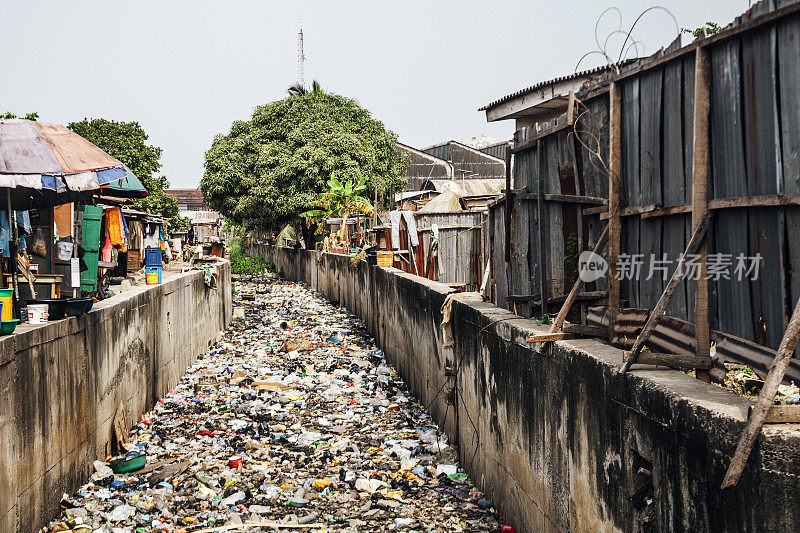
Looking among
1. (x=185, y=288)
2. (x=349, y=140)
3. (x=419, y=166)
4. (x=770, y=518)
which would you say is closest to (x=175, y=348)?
(x=185, y=288)

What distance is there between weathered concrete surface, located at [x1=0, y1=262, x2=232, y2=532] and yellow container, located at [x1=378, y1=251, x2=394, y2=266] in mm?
5648

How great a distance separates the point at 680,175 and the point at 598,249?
3.06 ft

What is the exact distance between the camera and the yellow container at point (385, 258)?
15078mm

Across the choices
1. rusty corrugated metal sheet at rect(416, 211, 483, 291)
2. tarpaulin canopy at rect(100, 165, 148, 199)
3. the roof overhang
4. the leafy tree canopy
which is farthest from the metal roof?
the leafy tree canopy

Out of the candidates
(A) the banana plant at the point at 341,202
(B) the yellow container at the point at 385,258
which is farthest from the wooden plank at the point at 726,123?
(A) the banana plant at the point at 341,202

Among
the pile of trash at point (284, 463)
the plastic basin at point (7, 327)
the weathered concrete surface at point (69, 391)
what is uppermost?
the plastic basin at point (7, 327)

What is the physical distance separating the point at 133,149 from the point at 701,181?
31.9 metres

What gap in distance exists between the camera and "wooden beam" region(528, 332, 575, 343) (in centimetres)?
424

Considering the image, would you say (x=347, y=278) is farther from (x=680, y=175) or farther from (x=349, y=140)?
(x=680, y=175)

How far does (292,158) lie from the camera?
31344 mm

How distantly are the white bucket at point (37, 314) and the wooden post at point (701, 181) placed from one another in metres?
5.33

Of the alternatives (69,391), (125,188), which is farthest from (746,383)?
(125,188)

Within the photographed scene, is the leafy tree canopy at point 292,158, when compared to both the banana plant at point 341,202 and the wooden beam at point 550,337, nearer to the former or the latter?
the banana plant at point 341,202

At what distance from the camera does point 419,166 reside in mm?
38938
